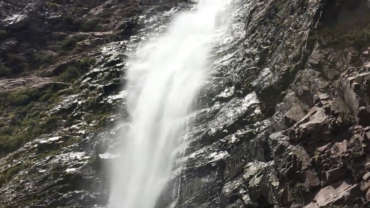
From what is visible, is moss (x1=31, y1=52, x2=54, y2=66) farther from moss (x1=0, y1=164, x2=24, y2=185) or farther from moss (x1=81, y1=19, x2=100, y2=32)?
moss (x1=0, y1=164, x2=24, y2=185)

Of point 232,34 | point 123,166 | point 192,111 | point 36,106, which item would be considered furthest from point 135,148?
point 36,106

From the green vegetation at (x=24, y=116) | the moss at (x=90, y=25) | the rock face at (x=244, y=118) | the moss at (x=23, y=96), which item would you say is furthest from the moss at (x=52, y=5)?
the moss at (x=23, y=96)

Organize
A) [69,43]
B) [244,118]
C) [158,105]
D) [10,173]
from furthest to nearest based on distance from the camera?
[69,43] → [10,173] → [158,105] → [244,118]

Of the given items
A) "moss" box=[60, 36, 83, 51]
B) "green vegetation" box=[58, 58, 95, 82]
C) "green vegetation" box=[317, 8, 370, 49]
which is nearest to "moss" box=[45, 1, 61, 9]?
"moss" box=[60, 36, 83, 51]

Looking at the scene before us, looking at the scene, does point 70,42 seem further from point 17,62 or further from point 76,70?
point 76,70

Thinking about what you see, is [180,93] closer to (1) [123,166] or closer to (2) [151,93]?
(2) [151,93]

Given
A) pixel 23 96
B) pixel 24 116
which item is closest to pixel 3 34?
pixel 23 96

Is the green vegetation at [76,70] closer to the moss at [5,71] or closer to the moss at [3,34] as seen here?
the moss at [5,71]
